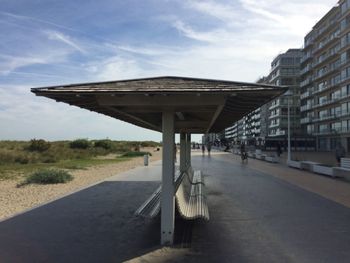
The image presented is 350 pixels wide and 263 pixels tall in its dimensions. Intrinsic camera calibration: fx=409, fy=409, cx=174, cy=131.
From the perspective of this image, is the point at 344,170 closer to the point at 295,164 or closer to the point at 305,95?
the point at 295,164

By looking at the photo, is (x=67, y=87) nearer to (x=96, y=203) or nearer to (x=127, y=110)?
(x=127, y=110)

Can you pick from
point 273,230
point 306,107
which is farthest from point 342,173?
point 306,107

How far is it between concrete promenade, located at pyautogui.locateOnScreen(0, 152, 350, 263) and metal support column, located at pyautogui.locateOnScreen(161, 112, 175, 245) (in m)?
0.32

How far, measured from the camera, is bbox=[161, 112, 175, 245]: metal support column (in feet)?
20.4

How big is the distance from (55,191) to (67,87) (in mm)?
7954

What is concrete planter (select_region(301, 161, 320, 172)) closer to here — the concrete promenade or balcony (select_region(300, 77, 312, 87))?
the concrete promenade

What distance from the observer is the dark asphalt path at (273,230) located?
5680 mm

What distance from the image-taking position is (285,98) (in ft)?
297

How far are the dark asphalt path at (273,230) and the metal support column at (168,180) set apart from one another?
0.49m

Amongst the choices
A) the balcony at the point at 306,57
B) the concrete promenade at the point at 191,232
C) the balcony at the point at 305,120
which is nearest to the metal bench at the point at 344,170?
the concrete promenade at the point at 191,232

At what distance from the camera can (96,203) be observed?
33.0ft

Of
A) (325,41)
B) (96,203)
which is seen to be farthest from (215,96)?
(325,41)

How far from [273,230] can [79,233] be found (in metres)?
3.34

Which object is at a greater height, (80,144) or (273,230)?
(80,144)
